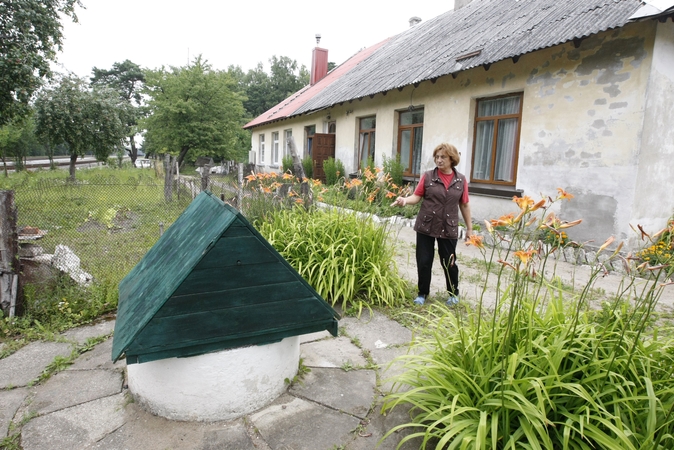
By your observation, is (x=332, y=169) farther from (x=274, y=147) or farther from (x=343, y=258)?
(x=274, y=147)

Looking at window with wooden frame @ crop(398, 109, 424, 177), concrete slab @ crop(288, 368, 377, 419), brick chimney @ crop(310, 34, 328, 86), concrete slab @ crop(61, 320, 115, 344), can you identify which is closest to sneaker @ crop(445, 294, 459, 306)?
concrete slab @ crop(288, 368, 377, 419)

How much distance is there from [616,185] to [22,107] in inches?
613

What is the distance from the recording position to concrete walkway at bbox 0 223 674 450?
2.04 metres

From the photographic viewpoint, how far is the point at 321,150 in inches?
579

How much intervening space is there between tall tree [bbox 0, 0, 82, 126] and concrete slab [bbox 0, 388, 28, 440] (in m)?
11.5

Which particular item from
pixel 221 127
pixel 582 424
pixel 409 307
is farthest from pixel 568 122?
pixel 221 127

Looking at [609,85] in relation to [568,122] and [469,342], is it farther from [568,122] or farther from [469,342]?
[469,342]

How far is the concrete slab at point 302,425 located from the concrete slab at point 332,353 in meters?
0.48

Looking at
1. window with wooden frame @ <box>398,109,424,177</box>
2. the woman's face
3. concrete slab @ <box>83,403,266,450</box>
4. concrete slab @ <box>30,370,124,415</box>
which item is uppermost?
window with wooden frame @ <box>398,109,424,177</box>

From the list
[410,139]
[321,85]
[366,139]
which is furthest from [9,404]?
[321,85]

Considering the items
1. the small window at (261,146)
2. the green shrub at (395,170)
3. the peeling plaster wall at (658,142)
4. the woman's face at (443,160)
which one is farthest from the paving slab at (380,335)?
the small window at (261,146)

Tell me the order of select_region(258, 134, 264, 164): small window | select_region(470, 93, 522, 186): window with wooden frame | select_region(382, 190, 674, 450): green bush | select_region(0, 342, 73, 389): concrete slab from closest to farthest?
select_region(382, 190, 674, 450): green bush < select_region(0, 342, 73, 389): concrete slab < select_region(470, 93, 522, 186): window with wooden frame < select_region(258, 134, 264, 164): small window

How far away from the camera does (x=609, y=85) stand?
5.98 m

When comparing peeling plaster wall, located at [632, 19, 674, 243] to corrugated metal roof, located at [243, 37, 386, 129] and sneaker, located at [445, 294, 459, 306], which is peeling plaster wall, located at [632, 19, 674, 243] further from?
corrugated metal roof, located at [243, 37, 386, 129]
